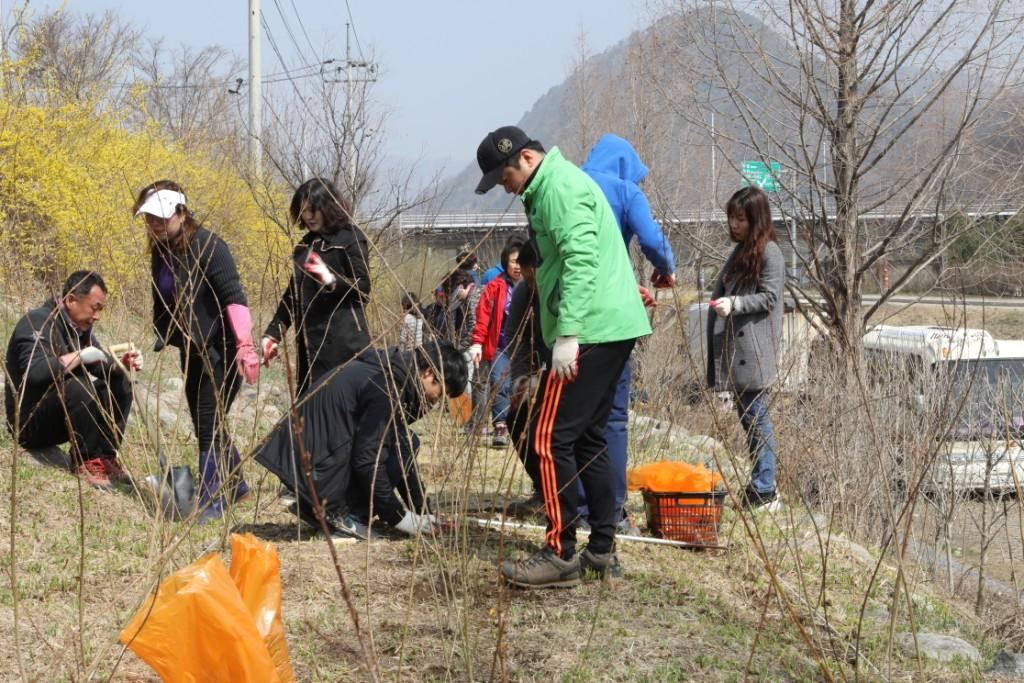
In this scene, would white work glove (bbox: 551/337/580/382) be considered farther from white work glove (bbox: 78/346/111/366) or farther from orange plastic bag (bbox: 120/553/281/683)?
white work glove (bbox: 78/346/111/366)

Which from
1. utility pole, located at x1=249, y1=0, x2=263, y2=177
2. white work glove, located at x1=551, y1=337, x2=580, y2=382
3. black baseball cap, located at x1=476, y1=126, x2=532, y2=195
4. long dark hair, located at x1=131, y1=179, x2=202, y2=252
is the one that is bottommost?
white work glove, located at x1=551, y1=337, x2=580, y2=382

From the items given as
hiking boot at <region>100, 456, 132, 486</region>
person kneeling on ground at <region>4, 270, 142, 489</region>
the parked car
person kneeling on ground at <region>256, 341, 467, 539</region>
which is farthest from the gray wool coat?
hiking boot at <region>100, 456, 132, 486</region>

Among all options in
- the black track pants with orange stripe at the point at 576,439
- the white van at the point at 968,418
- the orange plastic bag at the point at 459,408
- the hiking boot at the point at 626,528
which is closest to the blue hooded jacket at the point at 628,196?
the black track pants with orange stripe at the point at 576,439

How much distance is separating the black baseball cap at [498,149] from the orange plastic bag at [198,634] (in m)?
1.74

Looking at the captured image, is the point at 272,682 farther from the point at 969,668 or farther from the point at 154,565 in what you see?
the point at 969,668

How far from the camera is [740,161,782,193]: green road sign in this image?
915cm

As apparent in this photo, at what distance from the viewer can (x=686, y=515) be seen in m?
4.66

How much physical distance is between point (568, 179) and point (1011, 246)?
663cm

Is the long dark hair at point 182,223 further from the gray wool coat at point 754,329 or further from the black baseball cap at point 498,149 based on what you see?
the gray wool coat at point 754,329

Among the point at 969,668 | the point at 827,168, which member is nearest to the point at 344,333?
the point at 969,668

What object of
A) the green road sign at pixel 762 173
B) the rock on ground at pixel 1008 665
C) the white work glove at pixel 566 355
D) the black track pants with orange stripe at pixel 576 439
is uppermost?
the green road sign at pixel 762 173

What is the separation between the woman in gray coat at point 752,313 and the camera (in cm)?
523

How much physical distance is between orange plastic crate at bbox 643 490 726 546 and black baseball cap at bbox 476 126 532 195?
1618 mm

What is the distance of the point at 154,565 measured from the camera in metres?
2.37
